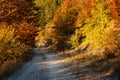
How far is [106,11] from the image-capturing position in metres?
35.0

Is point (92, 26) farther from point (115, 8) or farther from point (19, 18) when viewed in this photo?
point (19, 18)

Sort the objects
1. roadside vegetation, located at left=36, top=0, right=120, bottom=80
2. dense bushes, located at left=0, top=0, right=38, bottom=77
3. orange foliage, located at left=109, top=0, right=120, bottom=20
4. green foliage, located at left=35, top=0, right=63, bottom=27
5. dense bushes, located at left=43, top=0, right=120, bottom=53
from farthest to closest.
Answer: green foliage, located at left=35, top=0, right=63, bottom=27, orange foliage, located at left=109, top=0, right=120, bottom=20, dense bushes, located at left=43, top=0, right=120, bottom=53, dense bushes, located at left=0, top=0, right=38, bottom=77, roadside vegetation, located at left=36, top=0, right=120, bottom=80

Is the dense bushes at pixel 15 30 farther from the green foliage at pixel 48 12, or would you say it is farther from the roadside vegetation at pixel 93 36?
the green foliage at pixel 48 12

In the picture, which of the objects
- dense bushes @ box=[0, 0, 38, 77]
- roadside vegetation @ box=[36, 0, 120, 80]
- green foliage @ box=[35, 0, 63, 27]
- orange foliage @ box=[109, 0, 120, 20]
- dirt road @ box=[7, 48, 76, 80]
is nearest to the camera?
dirt road @ box=[7, 48, 76, 80]

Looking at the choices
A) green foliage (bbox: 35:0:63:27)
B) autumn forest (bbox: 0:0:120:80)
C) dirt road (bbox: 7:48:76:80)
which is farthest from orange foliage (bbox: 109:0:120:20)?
green foliage (bbox: 35:0:63:27)

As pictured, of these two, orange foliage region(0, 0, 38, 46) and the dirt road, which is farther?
orange foliage region(0, 0, 38, 46)

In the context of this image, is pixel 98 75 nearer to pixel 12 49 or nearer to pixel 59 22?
pixel 12 49

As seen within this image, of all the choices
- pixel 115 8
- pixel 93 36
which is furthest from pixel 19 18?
pixel 115 8

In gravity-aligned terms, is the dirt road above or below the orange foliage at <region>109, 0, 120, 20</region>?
below

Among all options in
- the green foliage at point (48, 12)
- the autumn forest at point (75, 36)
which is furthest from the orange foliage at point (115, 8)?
the green foliage at point (48, 12)

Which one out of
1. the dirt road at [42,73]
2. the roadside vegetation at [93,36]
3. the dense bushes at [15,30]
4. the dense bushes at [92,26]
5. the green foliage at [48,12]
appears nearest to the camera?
the dirt road at [42,73]

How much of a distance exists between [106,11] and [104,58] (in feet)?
31.7

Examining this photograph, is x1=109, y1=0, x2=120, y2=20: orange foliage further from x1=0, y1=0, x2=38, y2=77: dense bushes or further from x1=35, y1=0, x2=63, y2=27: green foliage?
x1=35, y1=0, x2=63, y2=27: green foliage

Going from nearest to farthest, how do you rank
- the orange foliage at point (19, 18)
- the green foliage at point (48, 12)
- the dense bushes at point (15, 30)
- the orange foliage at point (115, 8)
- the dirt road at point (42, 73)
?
the dirt road at point (42, 73) < the dense bushes at point (15, 30) < the orange foliage at point (115, 8) < the orange foliage at point (19, 18) < the green foliage at point (48, 12)
